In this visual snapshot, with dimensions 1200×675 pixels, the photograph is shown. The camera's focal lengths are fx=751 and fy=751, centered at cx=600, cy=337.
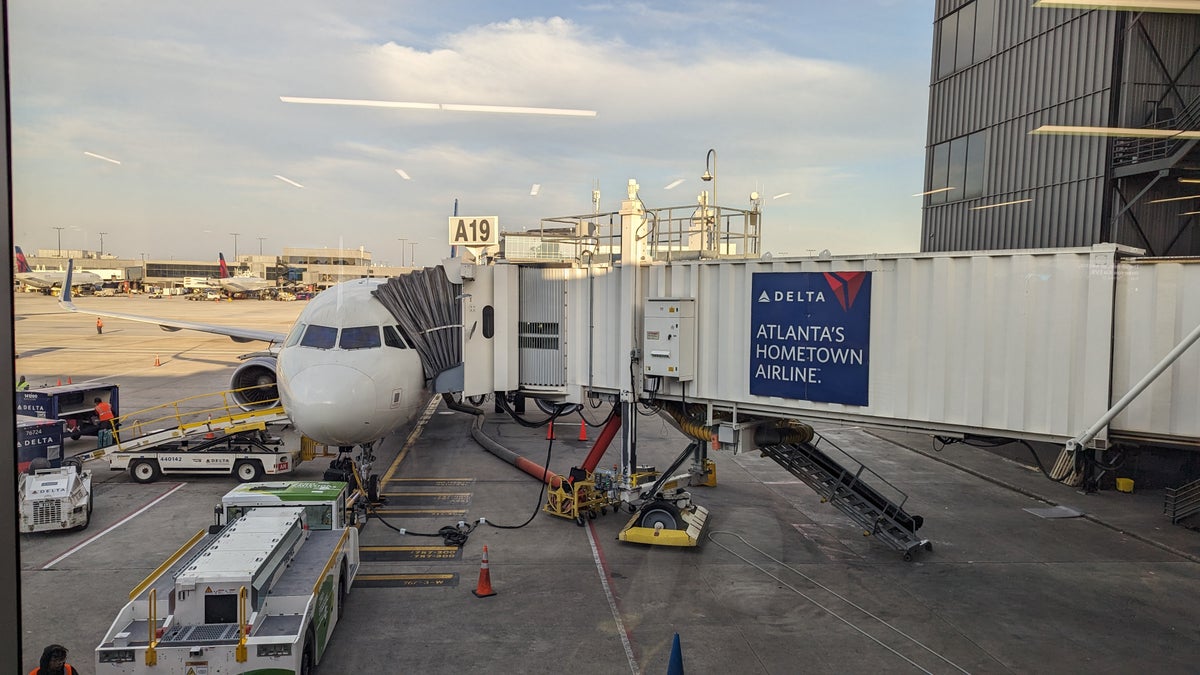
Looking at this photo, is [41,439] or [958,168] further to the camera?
[958,168]

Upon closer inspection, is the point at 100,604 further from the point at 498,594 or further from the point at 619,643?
the point at 619,643

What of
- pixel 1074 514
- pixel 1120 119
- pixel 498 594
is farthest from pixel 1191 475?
pixel 498 594

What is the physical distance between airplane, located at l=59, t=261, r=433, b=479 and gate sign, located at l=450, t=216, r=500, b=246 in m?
3.17

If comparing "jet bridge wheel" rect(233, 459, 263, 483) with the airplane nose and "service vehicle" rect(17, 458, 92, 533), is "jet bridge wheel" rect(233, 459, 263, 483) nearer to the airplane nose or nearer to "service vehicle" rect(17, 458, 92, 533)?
"service vehicle" rect(17, 458, 92, 533)

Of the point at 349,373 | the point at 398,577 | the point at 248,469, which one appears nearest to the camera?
the point at 398,577

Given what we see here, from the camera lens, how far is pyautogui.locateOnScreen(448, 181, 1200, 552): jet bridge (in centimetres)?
1109

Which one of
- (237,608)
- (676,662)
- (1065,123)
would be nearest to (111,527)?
(237,608)

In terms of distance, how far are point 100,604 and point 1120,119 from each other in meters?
25.4

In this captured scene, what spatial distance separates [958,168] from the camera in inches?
1011

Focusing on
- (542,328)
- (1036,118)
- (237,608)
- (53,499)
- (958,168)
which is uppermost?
(1036,118)

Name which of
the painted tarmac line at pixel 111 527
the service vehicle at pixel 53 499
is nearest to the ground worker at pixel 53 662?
the painted tarmac line at pixel 111 527

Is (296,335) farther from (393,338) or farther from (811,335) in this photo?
(811,335)

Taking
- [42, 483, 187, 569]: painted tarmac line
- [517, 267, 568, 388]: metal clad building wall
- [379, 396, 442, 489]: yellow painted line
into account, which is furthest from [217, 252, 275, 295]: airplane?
[517, 267, 568, 388]: metal clad building wall

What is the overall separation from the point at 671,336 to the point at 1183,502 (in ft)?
48.9
